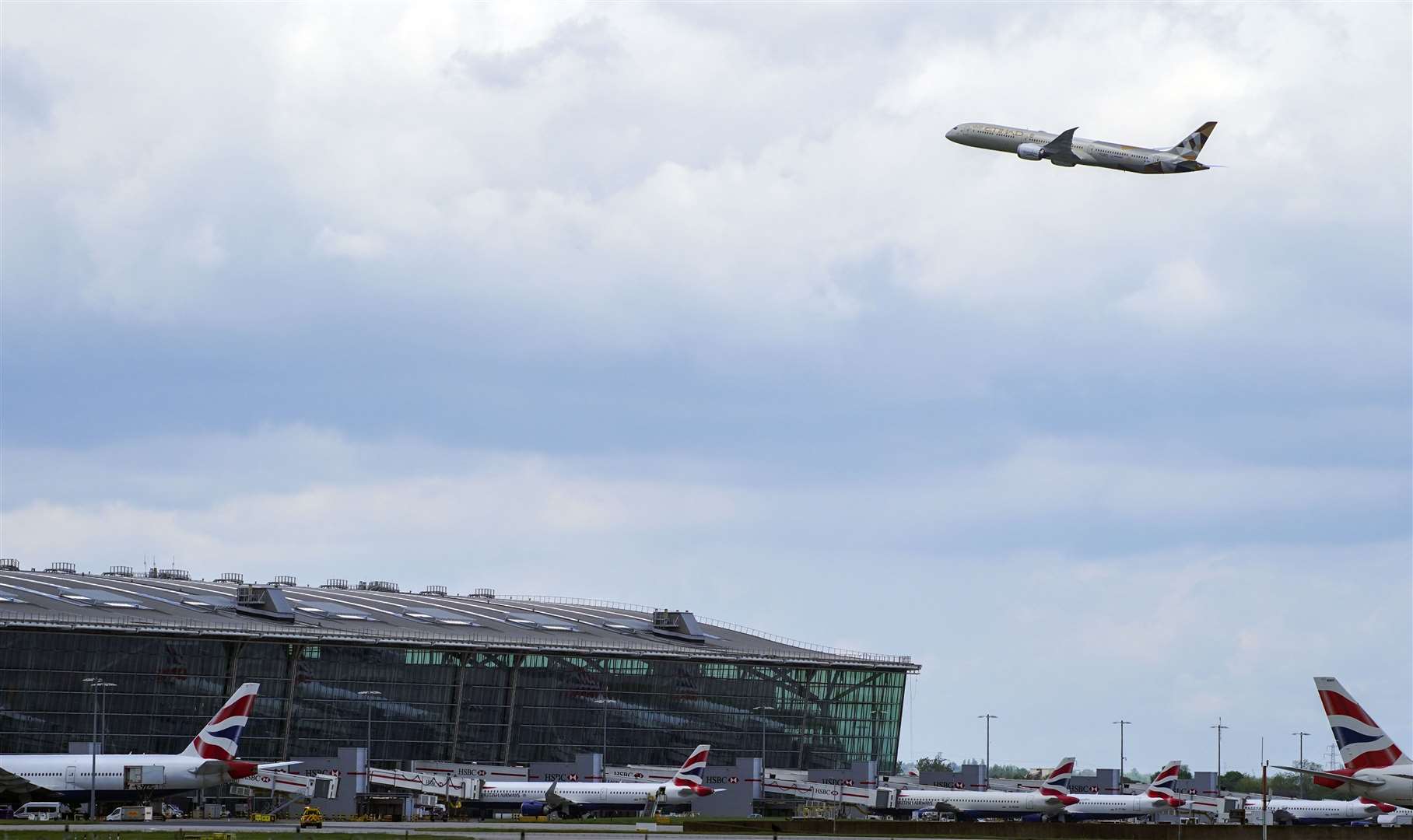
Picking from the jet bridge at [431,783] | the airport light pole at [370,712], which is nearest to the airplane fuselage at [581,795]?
the jet bridge at [431,783]

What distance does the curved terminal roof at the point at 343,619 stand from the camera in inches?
6014

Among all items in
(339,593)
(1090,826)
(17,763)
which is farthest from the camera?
(339,593)

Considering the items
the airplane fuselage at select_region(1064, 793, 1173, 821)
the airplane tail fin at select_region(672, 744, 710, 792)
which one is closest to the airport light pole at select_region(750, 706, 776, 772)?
the airplane fuselage at select_region(1064, 793, 1173, 821)

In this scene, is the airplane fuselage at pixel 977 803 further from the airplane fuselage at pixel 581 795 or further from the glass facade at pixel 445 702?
the glass facade at pixel 445 702

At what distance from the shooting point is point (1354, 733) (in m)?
79.5

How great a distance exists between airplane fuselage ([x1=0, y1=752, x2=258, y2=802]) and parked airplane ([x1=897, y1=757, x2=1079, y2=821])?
63027 mm

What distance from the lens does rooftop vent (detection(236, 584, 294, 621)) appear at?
161750mm

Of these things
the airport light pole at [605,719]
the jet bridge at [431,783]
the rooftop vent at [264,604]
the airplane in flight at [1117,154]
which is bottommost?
the jet bridge at [431,783]

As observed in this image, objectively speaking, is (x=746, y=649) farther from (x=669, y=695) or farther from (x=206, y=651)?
(x=206, y=651)

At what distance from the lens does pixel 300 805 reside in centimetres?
12950

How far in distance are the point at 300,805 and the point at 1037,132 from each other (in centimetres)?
7358

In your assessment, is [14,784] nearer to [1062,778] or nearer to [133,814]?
[133,814]

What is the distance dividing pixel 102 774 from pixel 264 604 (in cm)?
5624

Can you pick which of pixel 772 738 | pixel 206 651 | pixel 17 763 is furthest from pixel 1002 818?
pixel 17 763
